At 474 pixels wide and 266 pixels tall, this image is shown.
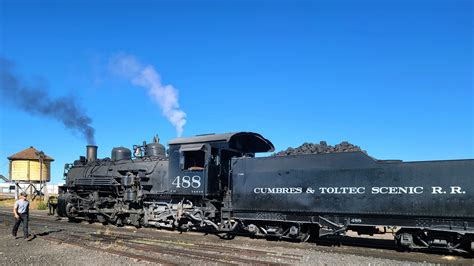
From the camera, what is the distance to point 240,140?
50.1ft

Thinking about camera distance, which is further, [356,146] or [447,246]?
[356,146]

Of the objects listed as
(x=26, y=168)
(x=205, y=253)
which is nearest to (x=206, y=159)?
(x=205, y=253)

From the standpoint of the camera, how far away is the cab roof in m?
14.6

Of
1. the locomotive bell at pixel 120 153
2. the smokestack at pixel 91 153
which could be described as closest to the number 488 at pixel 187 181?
the locomotive bell at pixel 120 153

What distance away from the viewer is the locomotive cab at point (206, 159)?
1453 centimetres

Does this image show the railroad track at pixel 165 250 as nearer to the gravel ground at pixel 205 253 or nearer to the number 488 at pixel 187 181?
the gravel ground at pixel 205 253

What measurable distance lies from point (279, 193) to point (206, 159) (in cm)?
282

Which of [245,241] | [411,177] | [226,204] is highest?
[411,177]

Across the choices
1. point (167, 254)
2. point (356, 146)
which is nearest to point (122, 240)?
point (167, 254)

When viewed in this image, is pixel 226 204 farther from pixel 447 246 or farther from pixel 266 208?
pixel 447 246

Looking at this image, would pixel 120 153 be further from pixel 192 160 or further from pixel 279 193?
pixel 279 193

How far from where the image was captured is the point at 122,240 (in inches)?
504

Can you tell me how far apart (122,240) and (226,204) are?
3.47 meters

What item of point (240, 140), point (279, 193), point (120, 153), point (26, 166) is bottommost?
point (279, 193)
